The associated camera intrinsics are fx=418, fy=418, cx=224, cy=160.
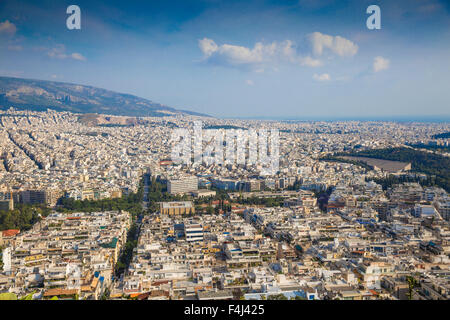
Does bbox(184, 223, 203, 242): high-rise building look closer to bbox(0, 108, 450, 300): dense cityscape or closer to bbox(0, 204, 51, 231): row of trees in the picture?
bbox(0, 108, 450, 300): dense cityscape

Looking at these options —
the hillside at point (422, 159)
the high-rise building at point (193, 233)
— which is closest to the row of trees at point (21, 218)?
the high-rise building at point (193, 233)

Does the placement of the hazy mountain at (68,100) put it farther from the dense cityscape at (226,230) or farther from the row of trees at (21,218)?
the row of trees at (21,218)

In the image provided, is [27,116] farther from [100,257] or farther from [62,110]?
[100,257]

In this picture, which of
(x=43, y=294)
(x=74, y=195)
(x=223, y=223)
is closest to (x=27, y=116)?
(x=74, y=195)

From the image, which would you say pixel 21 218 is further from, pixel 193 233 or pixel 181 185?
pixel 181 185

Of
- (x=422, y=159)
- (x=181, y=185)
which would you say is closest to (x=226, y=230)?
(x=181, y=185)

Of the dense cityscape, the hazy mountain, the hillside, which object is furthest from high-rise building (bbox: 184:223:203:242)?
the hazy mountain
